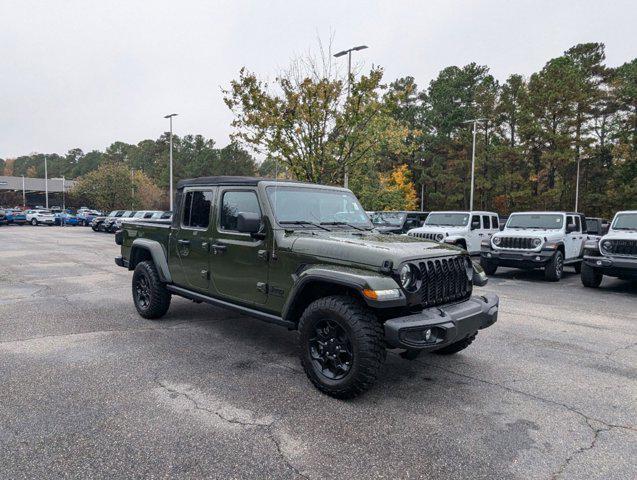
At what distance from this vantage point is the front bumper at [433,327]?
344cm

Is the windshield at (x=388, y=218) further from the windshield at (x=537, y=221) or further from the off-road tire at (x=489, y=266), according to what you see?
the off-road tire at (x=489, y=266)

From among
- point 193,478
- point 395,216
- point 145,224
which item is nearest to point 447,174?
point 395,216

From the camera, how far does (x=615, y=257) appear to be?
9.52 meters

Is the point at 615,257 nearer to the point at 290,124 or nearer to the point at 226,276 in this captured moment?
the point at 226,276

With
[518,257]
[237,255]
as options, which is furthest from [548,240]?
[237,255]

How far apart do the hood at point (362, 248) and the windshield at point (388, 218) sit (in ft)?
43.8

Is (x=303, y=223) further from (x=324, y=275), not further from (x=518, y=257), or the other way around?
(x=518, y=257)

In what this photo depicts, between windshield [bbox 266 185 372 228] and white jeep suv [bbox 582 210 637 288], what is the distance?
23.8 ft

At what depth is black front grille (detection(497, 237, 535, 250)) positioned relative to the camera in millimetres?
11391

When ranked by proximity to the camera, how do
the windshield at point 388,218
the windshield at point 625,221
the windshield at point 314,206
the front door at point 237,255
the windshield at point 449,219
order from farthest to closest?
1. the windshield at point 388,218
2. the windshield at point 449,219
3. the windshield at point 625,221
4. the windshield at point 314,206
5. the front door at point 237,255

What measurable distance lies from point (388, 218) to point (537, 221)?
21.8 ft

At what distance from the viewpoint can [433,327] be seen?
3.53m

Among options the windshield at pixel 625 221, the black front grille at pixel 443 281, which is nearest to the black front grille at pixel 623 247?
the windshield at pixel 625 221

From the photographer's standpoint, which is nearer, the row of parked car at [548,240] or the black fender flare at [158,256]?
the black fender flare at [158,256]
